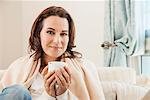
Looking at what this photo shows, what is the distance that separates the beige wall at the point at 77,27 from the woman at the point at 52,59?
984 mm

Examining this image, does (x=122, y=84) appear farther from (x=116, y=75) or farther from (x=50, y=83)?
(x=50, y=83)

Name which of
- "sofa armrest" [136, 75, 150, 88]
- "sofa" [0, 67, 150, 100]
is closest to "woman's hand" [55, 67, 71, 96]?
"sofa" [0, 67, 150, 100]

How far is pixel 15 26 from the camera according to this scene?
2.88 m

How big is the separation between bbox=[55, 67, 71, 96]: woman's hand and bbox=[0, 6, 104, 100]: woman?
0.24 ft

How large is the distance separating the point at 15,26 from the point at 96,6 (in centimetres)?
85

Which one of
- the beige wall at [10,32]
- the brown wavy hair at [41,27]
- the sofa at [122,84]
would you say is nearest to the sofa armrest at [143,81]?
the sofa at [122,84]

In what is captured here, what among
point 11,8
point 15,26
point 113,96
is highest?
point 11,8

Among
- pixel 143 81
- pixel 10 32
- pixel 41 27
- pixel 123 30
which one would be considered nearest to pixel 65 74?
pixel 41 27

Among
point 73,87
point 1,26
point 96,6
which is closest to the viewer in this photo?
point 73,87

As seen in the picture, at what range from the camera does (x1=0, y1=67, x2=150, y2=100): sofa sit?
1558 mm

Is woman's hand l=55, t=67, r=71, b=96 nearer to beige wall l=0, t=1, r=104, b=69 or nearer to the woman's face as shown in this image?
the woman's face

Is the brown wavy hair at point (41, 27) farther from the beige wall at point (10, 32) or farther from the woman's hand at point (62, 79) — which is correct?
the beige wall at point (10, 32)

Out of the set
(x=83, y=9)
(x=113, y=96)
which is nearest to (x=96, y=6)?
(x=83, y=9)

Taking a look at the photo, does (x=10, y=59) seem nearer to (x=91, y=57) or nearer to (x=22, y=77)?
(x=91, y=57)
